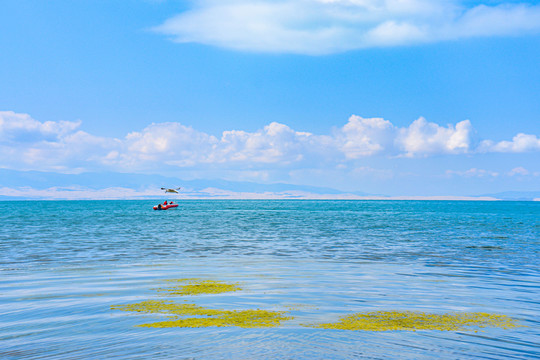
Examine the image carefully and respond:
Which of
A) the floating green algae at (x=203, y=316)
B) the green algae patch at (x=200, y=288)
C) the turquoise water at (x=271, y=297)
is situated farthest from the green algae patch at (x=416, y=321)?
the green algae patch at (x=200, y=288)

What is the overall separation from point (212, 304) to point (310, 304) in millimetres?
3968

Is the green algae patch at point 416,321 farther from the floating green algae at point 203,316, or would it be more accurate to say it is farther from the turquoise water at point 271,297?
the floating green algae at point 203,316

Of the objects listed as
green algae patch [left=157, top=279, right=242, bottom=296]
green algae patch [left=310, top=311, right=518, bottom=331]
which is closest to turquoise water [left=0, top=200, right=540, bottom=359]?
green algae patch [left=310, top=311, right=518, bottom=331]

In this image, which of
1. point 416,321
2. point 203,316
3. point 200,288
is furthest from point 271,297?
point 416,321

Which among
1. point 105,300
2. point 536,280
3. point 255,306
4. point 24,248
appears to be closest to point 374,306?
point 255,306

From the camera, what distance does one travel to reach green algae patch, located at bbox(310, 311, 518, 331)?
1551 cm

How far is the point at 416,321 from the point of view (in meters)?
16.3

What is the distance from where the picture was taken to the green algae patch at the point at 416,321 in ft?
50.9

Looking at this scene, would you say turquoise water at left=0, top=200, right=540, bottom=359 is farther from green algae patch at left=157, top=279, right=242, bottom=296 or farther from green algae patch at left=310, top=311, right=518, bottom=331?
green algae patch at left=157, top=279, right=242, bottom=296

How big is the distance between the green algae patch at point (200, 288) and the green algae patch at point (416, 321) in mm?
7517

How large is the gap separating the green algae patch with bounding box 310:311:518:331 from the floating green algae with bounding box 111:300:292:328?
1.97 metres

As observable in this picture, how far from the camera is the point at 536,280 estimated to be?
26.3 meters

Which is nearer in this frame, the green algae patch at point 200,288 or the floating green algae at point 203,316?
the floating green algae at point 203,316

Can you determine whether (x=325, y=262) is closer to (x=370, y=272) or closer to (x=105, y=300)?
(x=370, y=272)
